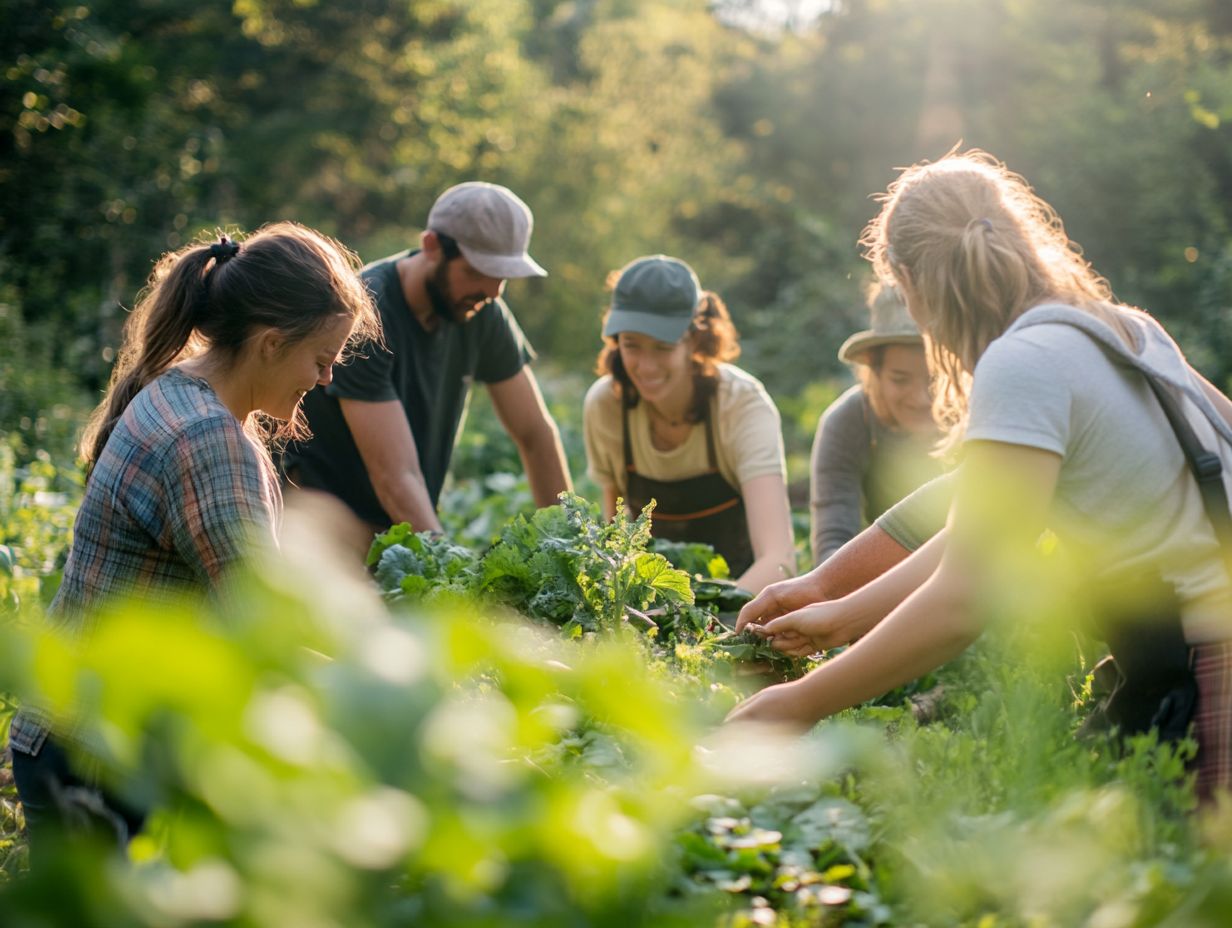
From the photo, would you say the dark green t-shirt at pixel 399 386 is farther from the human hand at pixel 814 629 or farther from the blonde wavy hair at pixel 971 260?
the blonde wavy hair at pixel 971 260

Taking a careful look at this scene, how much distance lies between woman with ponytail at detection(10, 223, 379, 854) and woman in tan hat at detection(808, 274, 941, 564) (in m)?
1.83

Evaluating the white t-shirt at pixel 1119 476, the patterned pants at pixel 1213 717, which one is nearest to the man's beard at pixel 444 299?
the white t-shirt at pixel 1119 476

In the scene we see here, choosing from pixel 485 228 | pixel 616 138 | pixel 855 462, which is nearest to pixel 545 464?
pixel 485 228

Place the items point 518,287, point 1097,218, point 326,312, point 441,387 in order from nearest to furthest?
point 326,312
point 441,387
point 1097,218
point 518,287

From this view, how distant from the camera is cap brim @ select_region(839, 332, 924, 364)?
377 cm

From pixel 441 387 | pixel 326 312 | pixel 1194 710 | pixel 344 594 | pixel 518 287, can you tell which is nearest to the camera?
pixel 344 594

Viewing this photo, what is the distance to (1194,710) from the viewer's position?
6.15 ft

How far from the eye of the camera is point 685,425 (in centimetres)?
408

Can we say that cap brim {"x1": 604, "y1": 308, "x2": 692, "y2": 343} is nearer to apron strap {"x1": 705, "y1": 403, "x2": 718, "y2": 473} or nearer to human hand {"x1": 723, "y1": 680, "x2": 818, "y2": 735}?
apron strap {"x1": 705, "y1": 403, "x2": 718, "y2": 473}

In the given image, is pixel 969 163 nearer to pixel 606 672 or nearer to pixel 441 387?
pixel 606 672

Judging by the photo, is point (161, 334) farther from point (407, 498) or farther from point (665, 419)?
point (665, 419)

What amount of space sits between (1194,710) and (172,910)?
1.60 metres

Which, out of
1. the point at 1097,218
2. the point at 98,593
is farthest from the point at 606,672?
the point at 1097,218

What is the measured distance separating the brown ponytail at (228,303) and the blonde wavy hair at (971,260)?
3.57 ft
